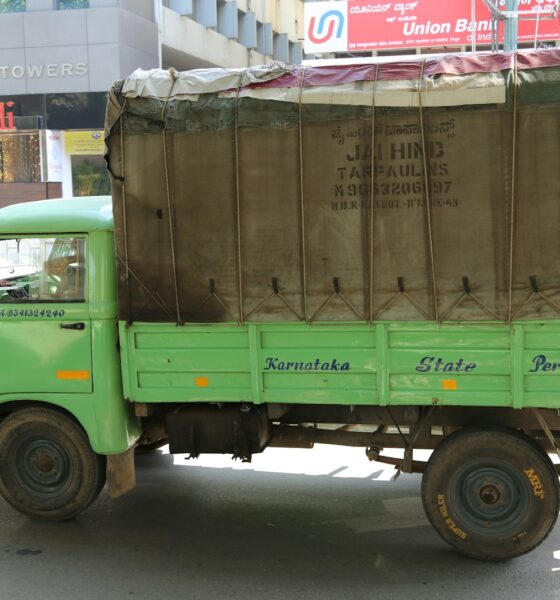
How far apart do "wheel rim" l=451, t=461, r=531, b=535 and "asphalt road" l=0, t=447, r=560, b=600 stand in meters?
0.27

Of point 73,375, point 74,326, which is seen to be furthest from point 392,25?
point 73,375

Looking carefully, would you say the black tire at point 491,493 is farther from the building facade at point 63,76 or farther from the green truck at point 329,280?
the building facade at point 63,76

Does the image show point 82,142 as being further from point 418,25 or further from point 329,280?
point 329,280

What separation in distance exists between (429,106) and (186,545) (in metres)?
3.20

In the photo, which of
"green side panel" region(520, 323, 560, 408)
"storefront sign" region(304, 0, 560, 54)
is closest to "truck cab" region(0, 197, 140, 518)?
"green side panel" region(520, 323, 560, 408)

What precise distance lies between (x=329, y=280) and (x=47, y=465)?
7.80ft

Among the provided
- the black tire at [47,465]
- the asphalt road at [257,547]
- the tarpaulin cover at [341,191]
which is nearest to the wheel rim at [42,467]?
the black tire at [47,465]

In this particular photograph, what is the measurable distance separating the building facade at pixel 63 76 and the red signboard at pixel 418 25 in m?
5.57

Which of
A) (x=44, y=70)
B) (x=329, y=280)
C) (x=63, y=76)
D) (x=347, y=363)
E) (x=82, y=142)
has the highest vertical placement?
(x=44, y=70)

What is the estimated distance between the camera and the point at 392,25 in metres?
20.6

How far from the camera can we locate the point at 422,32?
20359 mm

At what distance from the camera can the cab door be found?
200 inches

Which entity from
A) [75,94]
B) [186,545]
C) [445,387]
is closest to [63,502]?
[186,545]

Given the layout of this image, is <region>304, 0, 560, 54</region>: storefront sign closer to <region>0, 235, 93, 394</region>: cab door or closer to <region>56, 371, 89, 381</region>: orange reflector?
<region>0, 235, 93, 394</region>: cab door
